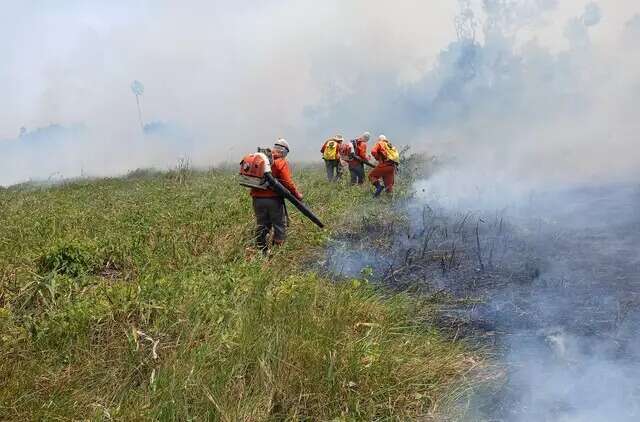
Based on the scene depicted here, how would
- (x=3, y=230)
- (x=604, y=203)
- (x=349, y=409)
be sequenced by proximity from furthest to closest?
(x=604, y=203), (x=3, y=230), (x=349, y=409)

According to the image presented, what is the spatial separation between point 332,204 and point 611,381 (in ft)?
27.5

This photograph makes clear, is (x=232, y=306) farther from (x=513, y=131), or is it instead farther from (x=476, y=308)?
(x=513, y=131)

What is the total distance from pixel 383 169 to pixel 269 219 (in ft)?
18.2

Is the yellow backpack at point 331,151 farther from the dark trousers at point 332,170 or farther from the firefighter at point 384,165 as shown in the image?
the firefighter at point 384,165

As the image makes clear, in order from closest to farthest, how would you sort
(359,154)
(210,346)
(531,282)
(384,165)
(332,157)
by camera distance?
1. (210,346)
2. (531,282)
3. (384,165)
4. (359,154)
5. (332,157)

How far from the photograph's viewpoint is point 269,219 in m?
8.46

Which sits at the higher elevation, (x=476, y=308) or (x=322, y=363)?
(x=322, y=363)

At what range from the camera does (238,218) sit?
32.8 feet

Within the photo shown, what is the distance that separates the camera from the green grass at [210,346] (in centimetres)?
353

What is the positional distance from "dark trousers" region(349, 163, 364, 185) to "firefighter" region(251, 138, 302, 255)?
777 cm

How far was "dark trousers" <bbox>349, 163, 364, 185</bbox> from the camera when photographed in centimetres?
1619

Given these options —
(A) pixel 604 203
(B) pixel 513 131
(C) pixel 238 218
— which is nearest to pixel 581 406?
(C) pixel 238 218

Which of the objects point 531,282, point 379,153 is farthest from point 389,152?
point 531,282

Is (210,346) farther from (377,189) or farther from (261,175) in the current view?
(377,189)
